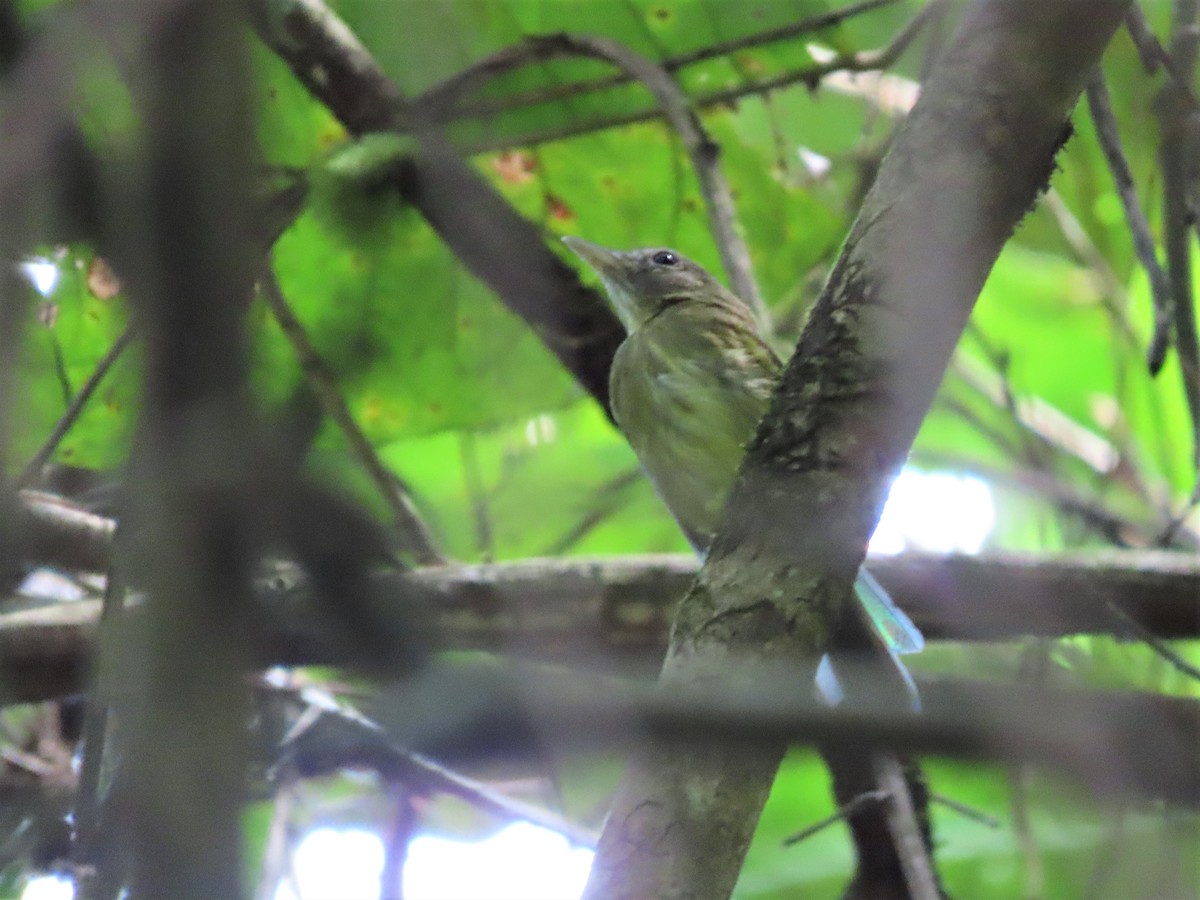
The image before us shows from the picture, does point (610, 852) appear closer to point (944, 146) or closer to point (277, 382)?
point (277, 382)

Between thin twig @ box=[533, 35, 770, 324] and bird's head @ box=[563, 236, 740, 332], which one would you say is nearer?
thin twig @ box=[533, 35, 770, 324]

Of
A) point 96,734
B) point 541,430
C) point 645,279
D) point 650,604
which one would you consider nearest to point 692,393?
point 645,279

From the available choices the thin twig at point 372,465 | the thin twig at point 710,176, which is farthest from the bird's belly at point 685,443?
the thin twig at point 372,465

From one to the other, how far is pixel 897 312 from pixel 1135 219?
3.55 ft

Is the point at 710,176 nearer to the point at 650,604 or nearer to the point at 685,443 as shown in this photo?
the point at 685,443

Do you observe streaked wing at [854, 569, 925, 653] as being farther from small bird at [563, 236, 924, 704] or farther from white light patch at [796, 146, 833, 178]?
white light patch at [796, 146, 833, 178]

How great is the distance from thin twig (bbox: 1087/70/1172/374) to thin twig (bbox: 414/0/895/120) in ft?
3.26

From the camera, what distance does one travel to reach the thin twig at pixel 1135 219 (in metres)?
2.44

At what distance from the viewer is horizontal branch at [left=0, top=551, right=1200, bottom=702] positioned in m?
2.83

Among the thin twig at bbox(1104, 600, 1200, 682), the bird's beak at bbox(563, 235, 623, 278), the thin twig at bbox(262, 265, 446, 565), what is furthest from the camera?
the bird's beak at bbox(563, 235, 623, 278)

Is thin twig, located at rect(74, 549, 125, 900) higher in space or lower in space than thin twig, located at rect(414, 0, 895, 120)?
lower

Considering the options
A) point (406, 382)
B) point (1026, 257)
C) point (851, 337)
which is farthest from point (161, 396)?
point (1026, 257)

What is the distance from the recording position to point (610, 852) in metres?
1.41

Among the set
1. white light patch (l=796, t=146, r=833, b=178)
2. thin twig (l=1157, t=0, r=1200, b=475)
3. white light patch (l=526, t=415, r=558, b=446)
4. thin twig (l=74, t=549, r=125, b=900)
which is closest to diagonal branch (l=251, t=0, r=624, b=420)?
white light patch (l=526, t=415, r=558, b=446)
